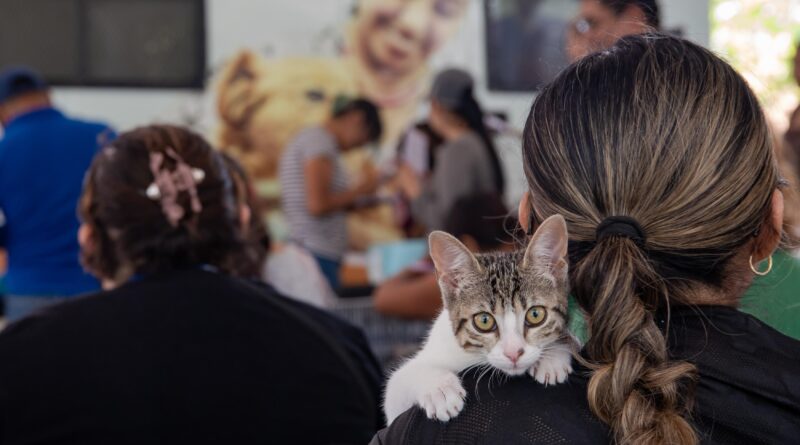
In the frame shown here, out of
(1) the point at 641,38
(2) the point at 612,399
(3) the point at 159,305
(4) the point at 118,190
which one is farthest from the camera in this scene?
(4) the point at 118,190

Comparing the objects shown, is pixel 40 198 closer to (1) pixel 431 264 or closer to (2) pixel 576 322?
(1) pixel 431 264

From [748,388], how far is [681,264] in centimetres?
19

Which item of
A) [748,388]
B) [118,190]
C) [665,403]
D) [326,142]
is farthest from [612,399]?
[326,142]

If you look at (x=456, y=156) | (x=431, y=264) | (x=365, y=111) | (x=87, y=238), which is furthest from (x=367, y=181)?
(x=87, y=238)

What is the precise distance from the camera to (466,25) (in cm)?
622

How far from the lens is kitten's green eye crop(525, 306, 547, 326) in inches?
58.9

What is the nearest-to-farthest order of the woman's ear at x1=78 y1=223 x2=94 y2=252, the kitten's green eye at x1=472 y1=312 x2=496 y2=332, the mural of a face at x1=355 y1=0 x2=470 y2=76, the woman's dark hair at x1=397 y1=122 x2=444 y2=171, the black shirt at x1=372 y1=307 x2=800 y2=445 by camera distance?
the black shirt at x1=372 y1=307 x2=800 y2=445
the kitten's green eye at x1=472 y1=312 x2=496 y2=332
the woman's ear at x1=78 y1=223 x2=94 y2=252
the woman's dark hair at x1=397 y1=122 x2=444 y2=171
the mural of a face at x1=355 y1=0 x2=470 y2=76

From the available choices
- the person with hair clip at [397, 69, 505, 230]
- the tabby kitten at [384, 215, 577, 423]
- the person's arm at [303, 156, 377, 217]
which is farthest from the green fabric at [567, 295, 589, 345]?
the person's arm at [303, 156, 377, 217]

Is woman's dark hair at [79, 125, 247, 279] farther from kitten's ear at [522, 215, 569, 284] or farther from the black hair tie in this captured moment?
the black hair tie

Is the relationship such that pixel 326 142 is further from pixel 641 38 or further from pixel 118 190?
pixel 641 38

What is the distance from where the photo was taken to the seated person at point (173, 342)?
2.21 meters

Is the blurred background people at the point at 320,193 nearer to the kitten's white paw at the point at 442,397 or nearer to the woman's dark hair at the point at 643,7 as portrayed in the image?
the woman's dark hair at the point at 643,7

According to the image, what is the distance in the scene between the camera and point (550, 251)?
4.56ft

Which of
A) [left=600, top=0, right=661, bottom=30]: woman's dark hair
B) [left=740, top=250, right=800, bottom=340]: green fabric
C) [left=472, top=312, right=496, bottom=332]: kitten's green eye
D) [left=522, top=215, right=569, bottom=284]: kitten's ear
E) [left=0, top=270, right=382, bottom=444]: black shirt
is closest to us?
[left=522, top=215, right=569, bottom=284]: kitten's ear
